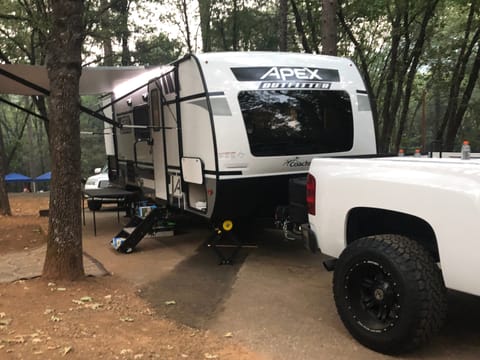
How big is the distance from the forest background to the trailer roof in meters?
0.74

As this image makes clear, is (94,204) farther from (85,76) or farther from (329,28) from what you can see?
(329,28)

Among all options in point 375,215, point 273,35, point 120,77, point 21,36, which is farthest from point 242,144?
point 273,35

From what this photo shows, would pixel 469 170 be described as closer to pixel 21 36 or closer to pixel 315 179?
pixel 315 179

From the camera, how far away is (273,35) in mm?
17891

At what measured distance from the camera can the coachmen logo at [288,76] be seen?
608 centimetres

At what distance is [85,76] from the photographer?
8.23m

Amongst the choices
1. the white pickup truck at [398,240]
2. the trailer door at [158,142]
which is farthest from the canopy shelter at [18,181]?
the white pickup truck at [398,240]

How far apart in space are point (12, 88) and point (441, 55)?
38.0ft

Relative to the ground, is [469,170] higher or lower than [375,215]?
higher

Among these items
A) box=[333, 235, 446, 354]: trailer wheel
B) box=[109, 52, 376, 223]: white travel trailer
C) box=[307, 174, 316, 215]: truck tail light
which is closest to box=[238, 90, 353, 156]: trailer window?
box=[109, 52, 376, 223]: white travel trailer

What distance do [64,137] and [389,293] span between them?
3650 millimetres


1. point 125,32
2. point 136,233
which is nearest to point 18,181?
point 125,32

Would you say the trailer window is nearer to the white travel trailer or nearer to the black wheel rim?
the white travel trailer

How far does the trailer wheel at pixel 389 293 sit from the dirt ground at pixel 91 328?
90cm
